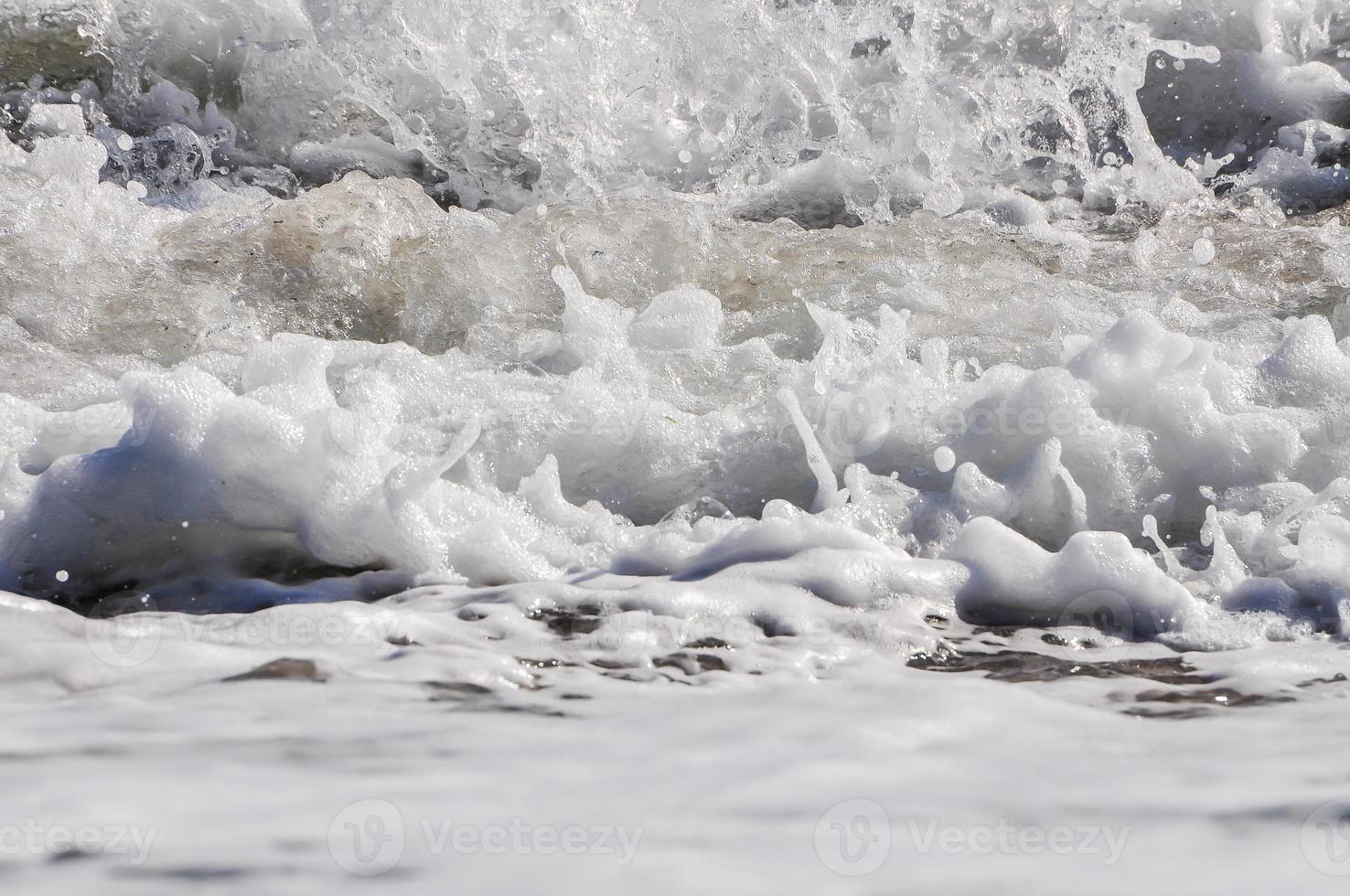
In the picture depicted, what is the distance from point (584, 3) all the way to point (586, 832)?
14.0ft

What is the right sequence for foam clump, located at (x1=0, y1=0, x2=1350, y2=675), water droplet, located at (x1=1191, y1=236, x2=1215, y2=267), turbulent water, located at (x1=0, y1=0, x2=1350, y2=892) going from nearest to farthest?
turbulent water, located at (x1=0, y1=0, x2=1350, y2=892) → foam clump, located at (x1=0, y1=0, x2=1350, y2=675) → water droplet, located at (x1=1191, y1=236, x2=1215, y2=267)

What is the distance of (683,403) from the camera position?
2.92 metres

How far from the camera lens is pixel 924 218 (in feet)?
13.6

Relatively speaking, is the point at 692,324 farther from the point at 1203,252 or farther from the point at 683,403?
the point at 1203,252

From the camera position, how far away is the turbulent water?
1.61 meters

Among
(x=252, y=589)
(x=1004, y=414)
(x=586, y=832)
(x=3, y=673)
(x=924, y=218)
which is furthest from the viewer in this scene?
(x=924, y=218)

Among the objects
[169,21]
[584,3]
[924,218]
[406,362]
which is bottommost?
[406,362]

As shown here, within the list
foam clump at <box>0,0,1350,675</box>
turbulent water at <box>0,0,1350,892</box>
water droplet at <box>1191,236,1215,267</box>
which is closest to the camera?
turbulent water at <box>0,0,1350,892</box>

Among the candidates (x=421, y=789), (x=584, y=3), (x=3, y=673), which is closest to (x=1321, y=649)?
(x=421, y=789)

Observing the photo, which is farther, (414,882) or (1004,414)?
(1004,414)

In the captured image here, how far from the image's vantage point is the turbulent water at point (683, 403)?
5.28ft

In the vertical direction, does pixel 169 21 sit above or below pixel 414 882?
above

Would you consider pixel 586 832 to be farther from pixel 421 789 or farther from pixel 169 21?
pixel 169 21

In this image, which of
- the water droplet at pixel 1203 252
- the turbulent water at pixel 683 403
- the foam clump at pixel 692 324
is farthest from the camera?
the water droplet at pixel 1203 252
